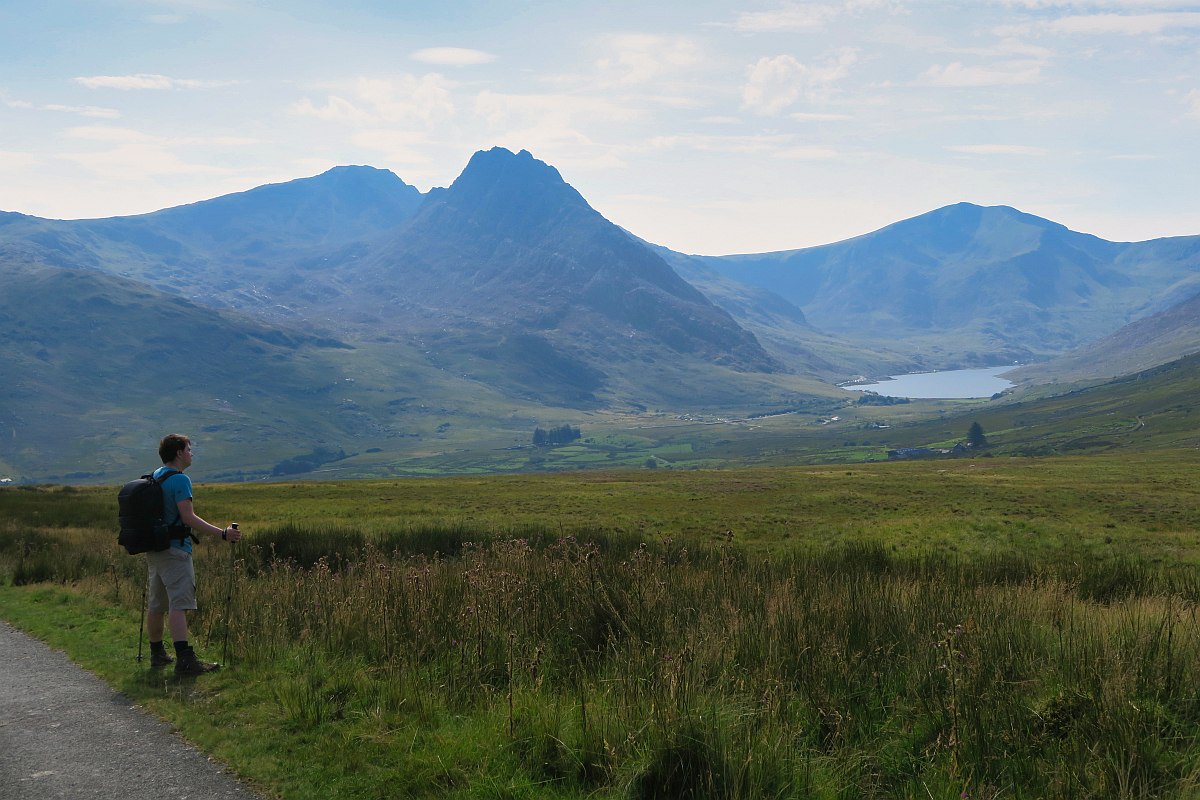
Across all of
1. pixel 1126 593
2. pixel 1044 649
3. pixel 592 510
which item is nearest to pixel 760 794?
pixel 1044 649

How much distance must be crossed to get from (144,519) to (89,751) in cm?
Answer: 309

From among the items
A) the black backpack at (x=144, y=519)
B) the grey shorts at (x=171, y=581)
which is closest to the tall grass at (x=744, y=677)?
the grey shorts at (x=171, y=581)

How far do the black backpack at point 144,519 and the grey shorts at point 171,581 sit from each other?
0.63 feet

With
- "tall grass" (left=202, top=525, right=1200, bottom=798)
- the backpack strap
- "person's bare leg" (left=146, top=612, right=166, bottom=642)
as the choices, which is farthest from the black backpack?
"tall grass" (left=202, top=525, right=1200, bottom=798)

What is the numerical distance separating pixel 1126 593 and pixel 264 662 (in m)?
14.0

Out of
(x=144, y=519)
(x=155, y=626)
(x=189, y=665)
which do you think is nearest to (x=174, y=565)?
(x=144, y=519)

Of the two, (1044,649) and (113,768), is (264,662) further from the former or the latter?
(1044,649)

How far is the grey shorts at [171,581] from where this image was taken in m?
9.20

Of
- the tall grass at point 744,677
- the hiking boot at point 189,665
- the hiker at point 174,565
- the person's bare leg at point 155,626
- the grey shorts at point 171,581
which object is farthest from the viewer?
the person's bare leg at point 155,626

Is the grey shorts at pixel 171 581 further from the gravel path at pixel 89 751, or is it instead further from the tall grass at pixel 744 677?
the gravel path at pixel 89 751

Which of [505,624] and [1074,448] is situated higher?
[505,624]

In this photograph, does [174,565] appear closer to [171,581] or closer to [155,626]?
[171,581]

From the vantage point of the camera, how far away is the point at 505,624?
912cm

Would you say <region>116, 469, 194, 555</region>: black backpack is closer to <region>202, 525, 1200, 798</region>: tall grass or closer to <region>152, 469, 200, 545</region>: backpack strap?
<region>152, 469, 200, 545</region>: backpack strap
